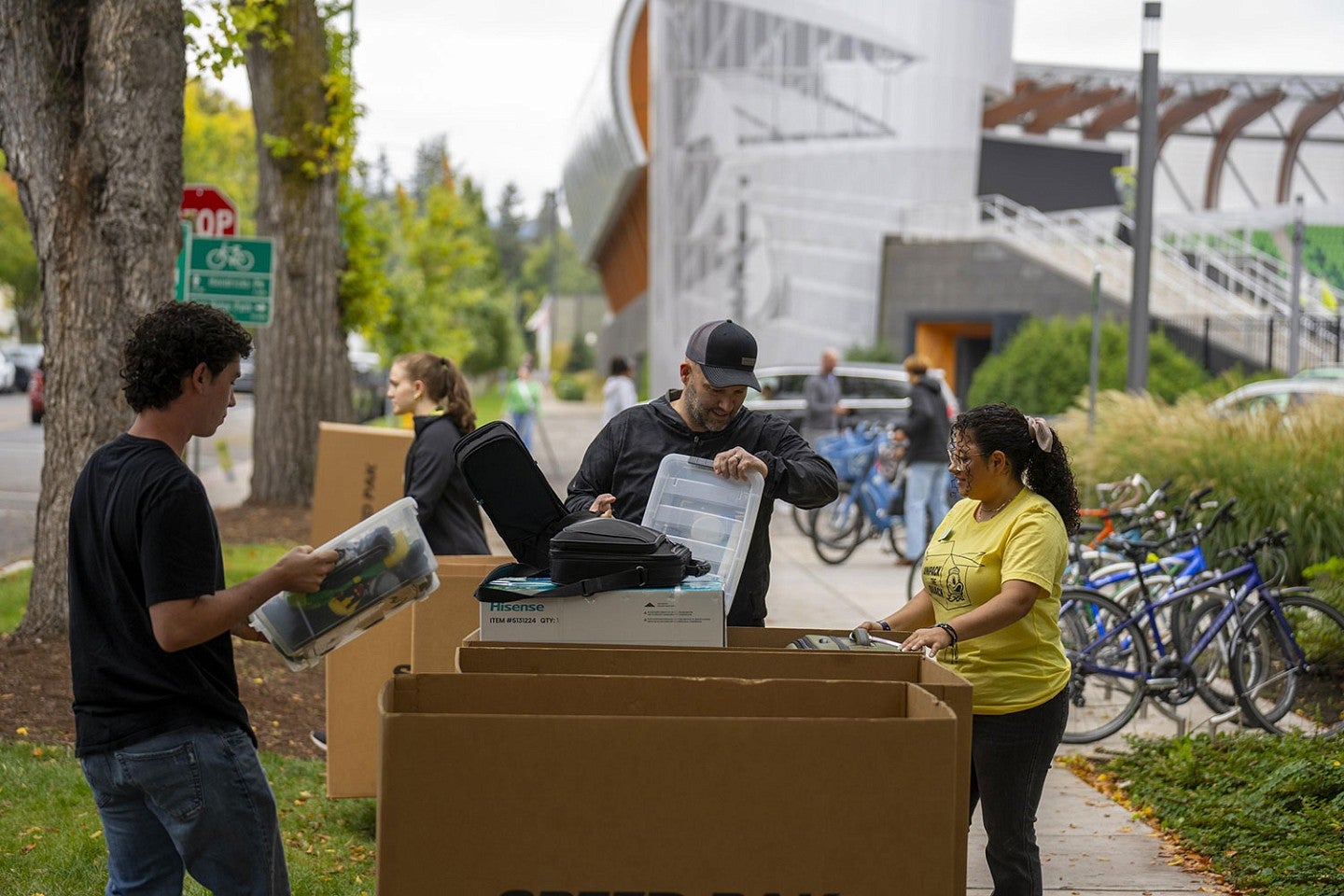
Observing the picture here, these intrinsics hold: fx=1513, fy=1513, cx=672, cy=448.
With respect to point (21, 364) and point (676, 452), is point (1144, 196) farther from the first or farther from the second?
point (21, 364)

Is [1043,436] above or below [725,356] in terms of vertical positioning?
below

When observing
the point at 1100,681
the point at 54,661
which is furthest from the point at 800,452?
the point at 54,661

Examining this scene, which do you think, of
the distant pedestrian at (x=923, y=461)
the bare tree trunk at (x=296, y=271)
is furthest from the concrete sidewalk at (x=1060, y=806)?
the bare tree trunk at (x=296, y=271)

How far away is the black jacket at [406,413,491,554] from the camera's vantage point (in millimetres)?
6215

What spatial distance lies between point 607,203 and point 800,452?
6578 centimetres

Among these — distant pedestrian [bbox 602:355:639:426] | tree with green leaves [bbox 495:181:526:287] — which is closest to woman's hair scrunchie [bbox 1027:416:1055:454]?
distant pedestrian [bbox 602:355:639:426]

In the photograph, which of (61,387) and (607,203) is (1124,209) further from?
(607,203)

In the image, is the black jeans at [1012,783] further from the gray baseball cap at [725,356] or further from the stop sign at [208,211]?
the stop sign at [208,211]

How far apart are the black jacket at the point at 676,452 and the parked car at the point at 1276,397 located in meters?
8.41

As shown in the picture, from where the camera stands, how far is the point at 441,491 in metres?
6.24

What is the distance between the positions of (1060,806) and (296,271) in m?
10.8

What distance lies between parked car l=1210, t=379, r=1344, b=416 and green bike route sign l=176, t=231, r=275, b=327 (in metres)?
7.92

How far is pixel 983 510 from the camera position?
429 cm

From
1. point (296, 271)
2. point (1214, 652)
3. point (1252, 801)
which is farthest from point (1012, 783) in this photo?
point (296, 271)
